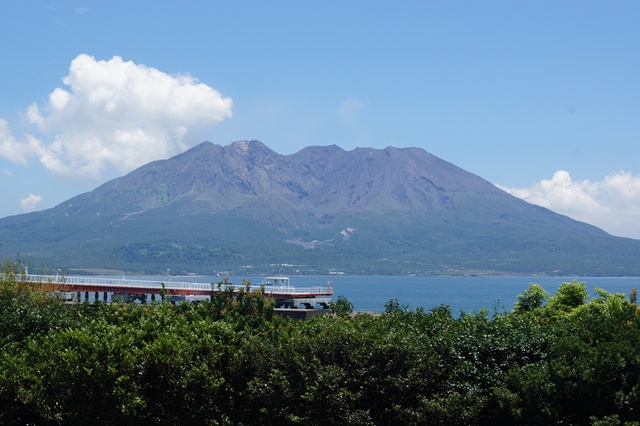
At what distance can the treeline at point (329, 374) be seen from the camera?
71.9ft

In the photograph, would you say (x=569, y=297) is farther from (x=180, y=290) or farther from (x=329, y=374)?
(x=180, y=290)

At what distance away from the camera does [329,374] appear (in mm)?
23500

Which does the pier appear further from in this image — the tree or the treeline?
the treeline

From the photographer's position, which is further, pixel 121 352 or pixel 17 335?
pixel 17 335

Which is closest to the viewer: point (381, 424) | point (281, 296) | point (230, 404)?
point (381, 424)

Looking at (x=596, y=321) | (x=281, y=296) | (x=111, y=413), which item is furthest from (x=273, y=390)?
(x=281, y=296)

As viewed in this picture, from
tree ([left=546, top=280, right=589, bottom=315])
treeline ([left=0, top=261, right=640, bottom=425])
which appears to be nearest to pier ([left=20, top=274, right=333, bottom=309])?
tree ([left=546, top=280, right=589, bottom=315])

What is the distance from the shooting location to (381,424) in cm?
2347

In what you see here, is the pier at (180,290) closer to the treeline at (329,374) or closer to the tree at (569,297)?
the tree at (569,297)

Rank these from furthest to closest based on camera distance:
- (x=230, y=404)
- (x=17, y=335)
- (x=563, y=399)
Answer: (x=17, y=335) → (x=230, y=404) → (x=563, y=399)

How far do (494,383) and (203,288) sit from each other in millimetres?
75902

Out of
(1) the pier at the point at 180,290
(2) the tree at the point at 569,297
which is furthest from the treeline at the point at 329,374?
(1) the pier at the point at 180,290

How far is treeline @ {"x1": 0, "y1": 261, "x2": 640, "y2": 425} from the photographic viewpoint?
21922 millimetres

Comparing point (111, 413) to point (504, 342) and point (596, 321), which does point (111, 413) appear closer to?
point (504, 342)
